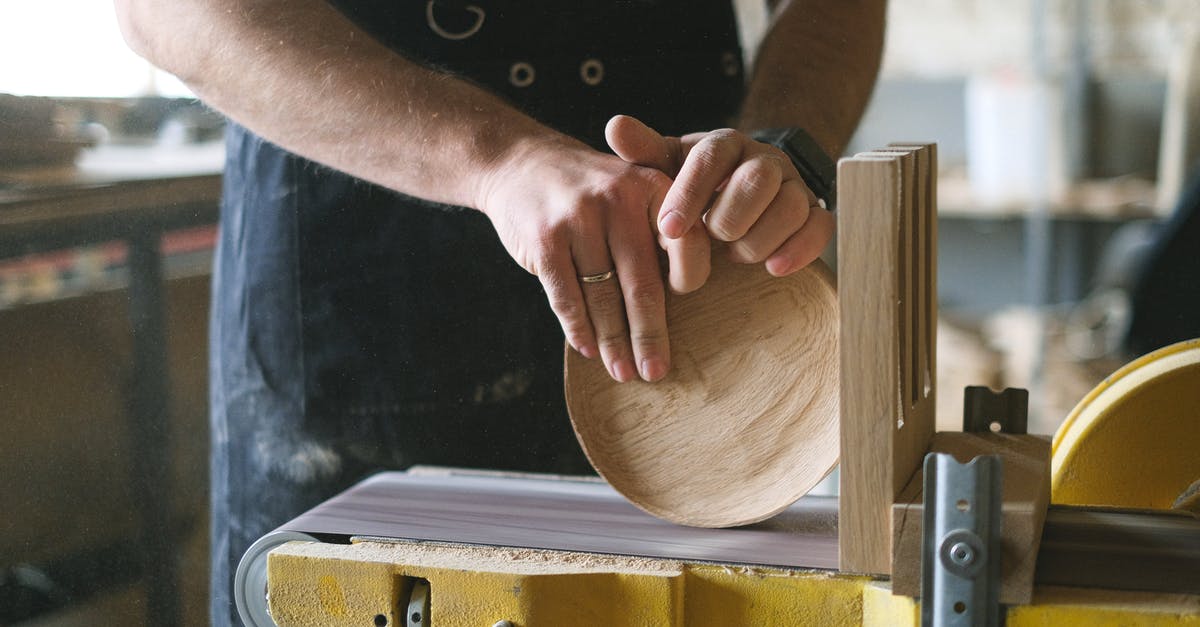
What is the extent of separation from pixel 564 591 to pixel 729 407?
194 mm

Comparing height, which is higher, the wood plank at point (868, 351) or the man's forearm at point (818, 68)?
the man's forearm at point (818, 68)

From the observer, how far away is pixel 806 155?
2.98 ft

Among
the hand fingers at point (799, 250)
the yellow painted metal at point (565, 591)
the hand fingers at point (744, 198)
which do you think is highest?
the hand fingers at point (744, 198)

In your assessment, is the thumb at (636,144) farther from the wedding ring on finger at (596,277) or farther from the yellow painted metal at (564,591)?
the yellow painted metal at (564,591)

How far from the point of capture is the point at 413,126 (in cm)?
94

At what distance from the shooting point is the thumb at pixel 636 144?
0.85 meters

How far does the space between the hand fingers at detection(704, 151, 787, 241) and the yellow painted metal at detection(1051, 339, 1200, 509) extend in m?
0.27

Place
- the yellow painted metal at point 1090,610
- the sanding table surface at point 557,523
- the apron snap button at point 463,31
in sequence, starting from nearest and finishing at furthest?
the yellow painted metal at point 1090,610 < the sanding table surface at point 557,523 < the apron snap button at point 463,31

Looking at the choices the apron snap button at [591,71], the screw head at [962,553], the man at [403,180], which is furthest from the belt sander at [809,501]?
the apron snap button at [591,71]

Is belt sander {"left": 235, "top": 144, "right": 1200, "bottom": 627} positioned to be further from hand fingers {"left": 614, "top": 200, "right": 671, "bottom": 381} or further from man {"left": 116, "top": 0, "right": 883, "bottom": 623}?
man {"left": 116, "top": 0, "right": 883, "bottom": 623}

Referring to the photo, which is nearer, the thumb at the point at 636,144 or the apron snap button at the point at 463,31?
the thumb at the point at 636,144

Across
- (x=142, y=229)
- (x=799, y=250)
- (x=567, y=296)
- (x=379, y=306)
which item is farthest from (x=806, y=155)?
(x=142, y=229)

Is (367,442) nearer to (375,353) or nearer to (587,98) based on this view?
(375,353)

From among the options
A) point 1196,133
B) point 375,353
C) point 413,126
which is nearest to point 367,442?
point 375,353
